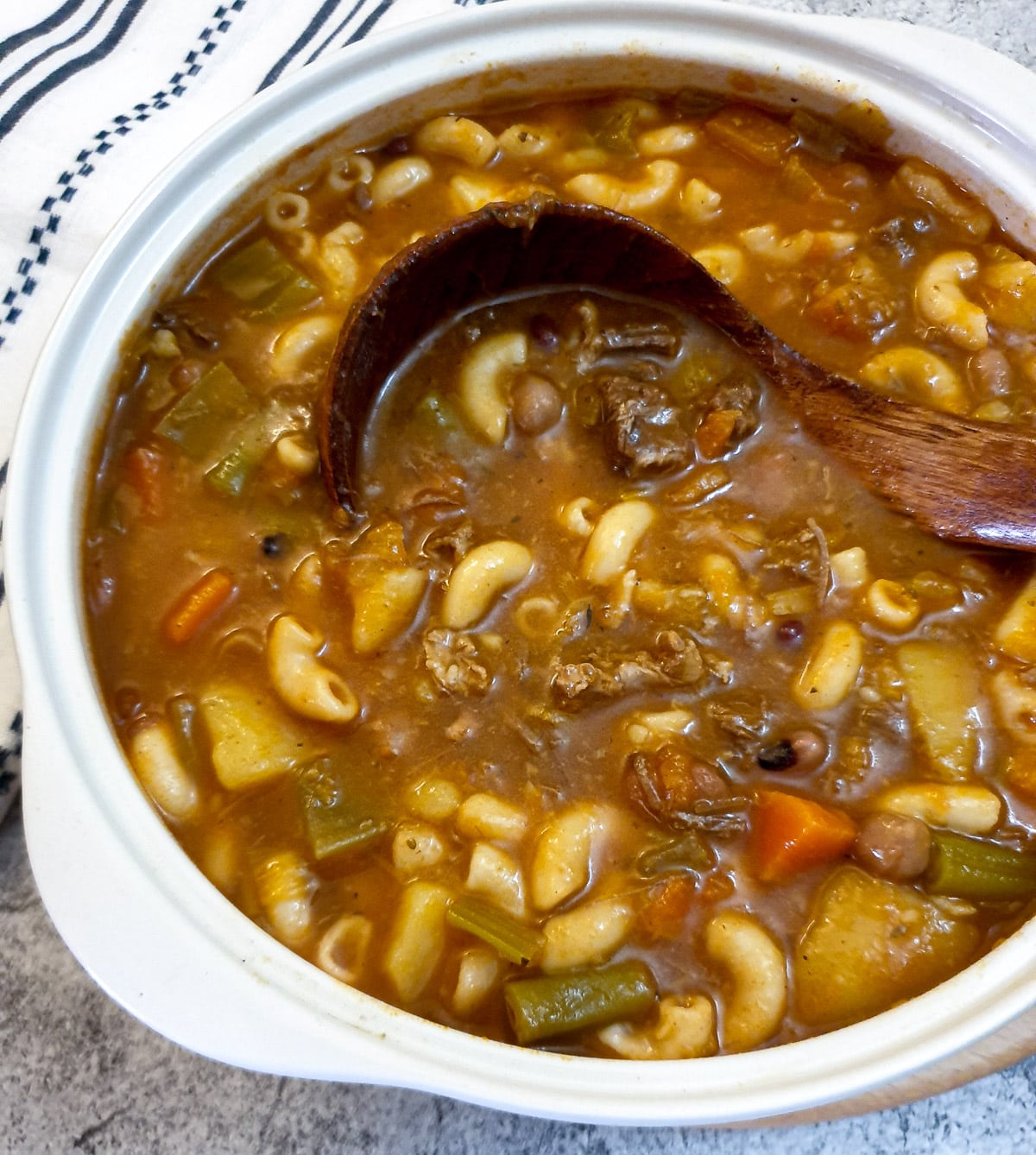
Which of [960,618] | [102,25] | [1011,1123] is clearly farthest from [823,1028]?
[102,25]

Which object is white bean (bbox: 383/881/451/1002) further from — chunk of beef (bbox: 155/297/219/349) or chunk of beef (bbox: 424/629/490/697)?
chunk of beef (bbox: 155/297/219/349)

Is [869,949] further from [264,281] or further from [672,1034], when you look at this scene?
[264,281]

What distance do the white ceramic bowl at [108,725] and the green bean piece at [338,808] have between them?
23 centimetres

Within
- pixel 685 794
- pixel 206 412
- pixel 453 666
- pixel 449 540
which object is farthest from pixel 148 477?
pixel 685 794

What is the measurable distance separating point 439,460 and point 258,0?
1.37 meters

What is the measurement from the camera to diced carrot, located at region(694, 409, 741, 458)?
6.62 ft

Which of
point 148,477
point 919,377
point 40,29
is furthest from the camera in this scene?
point 40,29

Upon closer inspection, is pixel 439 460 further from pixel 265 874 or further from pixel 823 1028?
pixel 823 1028

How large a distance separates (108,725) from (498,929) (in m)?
0.76

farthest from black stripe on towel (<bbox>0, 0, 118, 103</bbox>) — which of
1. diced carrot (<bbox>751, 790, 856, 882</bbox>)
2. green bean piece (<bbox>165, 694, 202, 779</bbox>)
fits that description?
diced carrot (<bbox>751, 790, 856, 882</bbox>)

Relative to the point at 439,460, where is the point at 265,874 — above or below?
below

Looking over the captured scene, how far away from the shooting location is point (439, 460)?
6.70 ft

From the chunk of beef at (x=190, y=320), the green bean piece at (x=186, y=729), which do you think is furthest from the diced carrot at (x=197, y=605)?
the chunk of beef at (x=190, y=320)

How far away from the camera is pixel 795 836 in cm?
174
